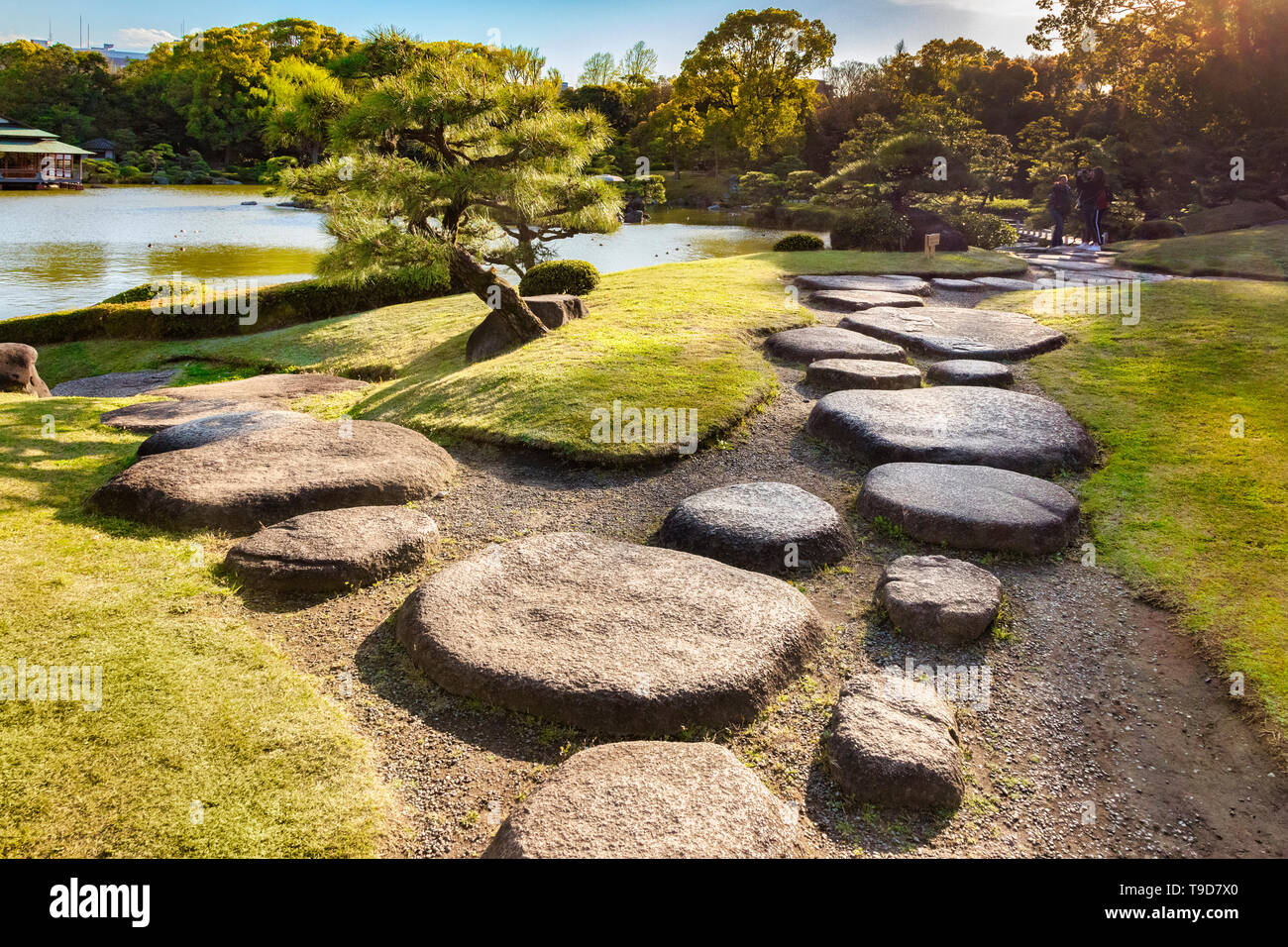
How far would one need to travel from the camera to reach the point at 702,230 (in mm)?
28172

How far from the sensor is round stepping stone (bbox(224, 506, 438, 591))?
12.8 feet

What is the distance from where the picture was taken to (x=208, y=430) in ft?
18.4

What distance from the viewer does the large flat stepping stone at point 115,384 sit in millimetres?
9695

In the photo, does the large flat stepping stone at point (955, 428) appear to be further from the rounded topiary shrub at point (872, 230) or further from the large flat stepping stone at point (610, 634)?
the rounded topiary shrub at point (872, 230)

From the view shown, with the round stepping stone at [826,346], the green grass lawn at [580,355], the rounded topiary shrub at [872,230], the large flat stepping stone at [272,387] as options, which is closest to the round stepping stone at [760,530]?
the green grass lawn at [580,355]

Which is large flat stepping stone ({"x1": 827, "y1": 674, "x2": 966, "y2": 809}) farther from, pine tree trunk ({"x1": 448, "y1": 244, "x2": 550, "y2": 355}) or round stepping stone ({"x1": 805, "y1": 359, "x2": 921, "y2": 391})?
pine tree trunk ({"x1": 448, "y1": 244, "x2": 550, "y2": 355})

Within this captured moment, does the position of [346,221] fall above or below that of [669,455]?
above

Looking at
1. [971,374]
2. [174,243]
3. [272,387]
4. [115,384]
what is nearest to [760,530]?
[971,374]

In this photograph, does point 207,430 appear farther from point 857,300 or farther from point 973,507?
point 857,300

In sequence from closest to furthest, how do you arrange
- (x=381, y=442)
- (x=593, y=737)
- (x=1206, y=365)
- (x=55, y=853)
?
(x=55, y=853) < (x=593, y=737) < (x=381, y=442) < (x=1206, y=365)

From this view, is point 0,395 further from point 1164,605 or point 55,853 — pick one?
point 1164,605
